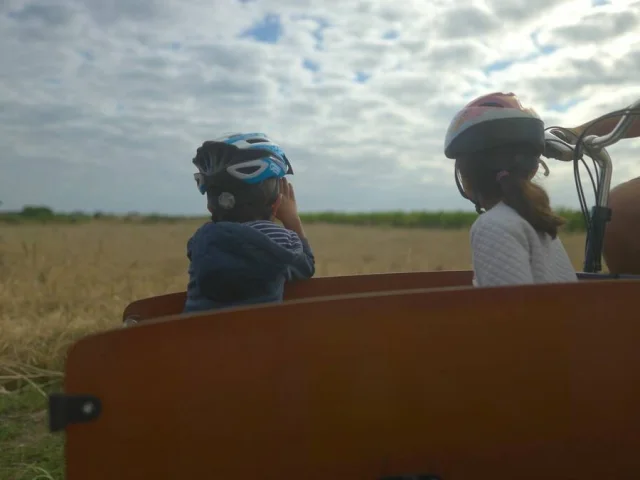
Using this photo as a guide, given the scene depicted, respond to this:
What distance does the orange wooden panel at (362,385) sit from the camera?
1218 millimetres

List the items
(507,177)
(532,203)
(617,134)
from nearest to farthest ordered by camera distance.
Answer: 1. (532,203)
2. (507,177)
3. (617,134)

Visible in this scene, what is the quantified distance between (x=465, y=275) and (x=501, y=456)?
1.22 metres

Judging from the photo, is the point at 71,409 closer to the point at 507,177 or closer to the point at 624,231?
the point at 507,177

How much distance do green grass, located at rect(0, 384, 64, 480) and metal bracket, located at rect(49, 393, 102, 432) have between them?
128cm

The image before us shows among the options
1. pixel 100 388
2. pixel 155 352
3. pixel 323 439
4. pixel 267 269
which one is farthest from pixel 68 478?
pixel 267 269

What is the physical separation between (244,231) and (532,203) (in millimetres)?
868

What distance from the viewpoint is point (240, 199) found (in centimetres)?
232

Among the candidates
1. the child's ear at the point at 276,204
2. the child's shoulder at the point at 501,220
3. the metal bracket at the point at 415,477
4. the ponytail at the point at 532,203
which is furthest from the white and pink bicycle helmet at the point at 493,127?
the metal bracket at the point at 415,477

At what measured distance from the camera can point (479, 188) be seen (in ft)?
6.35

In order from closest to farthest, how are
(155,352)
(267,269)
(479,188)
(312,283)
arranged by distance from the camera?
1. (155,352)
2. (479,188)
3. (267,269)
4. (312,283)

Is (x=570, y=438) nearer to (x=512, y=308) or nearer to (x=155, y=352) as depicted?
(x=512, y=308)

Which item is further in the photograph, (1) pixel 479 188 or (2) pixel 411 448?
(1) pixel 479 188

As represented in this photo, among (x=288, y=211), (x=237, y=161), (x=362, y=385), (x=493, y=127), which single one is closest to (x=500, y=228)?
(x=493, y=127)

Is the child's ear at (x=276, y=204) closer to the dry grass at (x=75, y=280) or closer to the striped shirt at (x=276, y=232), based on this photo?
the striped shirt at (x=276, y=232)
